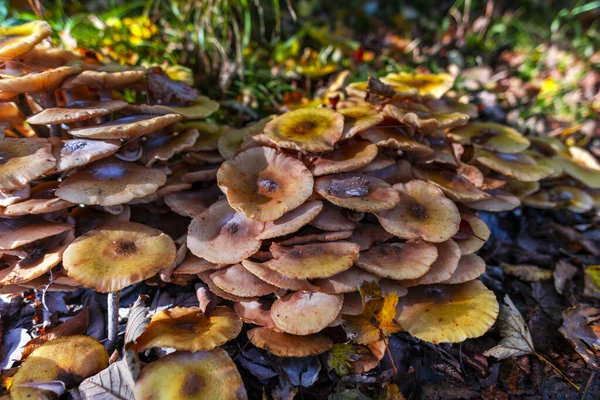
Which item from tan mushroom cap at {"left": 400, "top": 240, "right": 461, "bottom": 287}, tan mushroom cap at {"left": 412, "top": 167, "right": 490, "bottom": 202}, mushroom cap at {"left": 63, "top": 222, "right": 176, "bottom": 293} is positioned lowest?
mushroom cap at {"left": 63, "top": 222, "right": 176, "bottom": 293}

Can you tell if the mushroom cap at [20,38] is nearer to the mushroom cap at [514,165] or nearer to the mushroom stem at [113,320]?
the mushroom stem at [113,320]

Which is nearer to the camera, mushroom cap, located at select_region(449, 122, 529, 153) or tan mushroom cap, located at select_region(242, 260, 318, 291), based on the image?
tan mushroom cap, located at select_region(242, 260, 318, 291)

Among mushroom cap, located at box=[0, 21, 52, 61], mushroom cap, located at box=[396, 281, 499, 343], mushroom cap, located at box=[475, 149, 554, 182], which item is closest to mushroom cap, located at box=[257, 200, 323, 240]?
mushroom cap, located at box=[396, 281, 499, 343]

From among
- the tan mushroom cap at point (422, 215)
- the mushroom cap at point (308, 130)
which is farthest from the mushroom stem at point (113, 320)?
the tan mushroom cap at point (422, 215)

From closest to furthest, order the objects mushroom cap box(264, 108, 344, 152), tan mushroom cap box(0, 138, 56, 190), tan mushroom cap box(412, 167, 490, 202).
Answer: tan mushroom cap box(0, 138, 56, 190), mushroom cap box(264, 108, 344, 152), tan mushroom cap box(412, 167, 490, 202)

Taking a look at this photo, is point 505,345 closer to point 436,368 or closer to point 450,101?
point 436,368

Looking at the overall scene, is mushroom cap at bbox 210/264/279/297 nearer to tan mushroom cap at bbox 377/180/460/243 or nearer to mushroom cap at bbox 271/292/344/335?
mushroom cap at bbox 271/292/344/335
